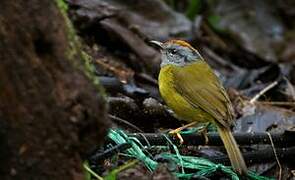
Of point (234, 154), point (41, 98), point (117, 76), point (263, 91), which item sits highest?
point (41, 98)

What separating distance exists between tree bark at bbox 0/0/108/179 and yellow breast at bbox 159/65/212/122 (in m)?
2.41

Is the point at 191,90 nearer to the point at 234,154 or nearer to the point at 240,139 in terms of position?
the point at 240,139

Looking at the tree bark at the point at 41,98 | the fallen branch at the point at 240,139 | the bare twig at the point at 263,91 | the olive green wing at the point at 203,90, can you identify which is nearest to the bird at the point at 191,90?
the olive green wing at the point at 203,90

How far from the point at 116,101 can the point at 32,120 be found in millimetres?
2418

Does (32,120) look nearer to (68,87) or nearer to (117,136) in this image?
(68,87)

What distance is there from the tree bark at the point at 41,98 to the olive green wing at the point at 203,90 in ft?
6.94

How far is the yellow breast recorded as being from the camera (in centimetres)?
513

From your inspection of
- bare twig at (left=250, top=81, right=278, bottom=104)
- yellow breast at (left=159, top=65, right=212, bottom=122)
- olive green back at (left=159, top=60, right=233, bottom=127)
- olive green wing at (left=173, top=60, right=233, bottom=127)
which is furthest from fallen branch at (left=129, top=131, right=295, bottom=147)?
bare twig at (left=250, top=81, right=278, bottom=104)

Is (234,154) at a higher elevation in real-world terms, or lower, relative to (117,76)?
higher

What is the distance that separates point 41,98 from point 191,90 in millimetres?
2751

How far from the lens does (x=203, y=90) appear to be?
5.28m

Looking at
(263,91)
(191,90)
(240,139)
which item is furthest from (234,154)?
(263,91)

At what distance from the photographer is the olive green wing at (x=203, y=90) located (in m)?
4.93

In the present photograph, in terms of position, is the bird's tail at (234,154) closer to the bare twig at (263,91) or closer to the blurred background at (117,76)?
the blurred background at (117,76)
